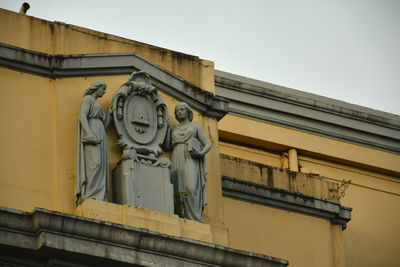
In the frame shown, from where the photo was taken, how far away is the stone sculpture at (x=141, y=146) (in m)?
25.6

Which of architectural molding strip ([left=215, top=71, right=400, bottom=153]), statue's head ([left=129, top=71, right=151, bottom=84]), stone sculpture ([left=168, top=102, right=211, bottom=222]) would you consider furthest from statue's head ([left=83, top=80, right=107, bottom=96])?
architectural molding strip ([left=215, top=71, right=400, bottom=153])

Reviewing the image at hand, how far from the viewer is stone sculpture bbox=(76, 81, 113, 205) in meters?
25.1

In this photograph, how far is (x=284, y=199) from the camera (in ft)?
98.2

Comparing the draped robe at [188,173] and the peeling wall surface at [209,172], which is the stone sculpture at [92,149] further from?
the draped robe at [188,173]

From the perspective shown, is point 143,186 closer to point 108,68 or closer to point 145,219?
point 145,219

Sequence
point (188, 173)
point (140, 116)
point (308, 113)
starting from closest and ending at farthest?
point (140, 116), point (188, 173), point (308, 113)

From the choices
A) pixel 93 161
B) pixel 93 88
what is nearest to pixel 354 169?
pixel 93 88

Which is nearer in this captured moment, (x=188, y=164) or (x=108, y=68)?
(x=188, y=164)

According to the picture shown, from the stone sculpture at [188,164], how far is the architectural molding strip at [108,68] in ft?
1.85

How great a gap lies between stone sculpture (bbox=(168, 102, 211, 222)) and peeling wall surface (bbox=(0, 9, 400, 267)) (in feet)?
1.03

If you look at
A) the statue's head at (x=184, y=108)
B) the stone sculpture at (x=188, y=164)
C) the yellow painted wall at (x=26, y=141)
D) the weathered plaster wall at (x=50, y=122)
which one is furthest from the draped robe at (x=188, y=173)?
the yellow painted wall at (x=26, y=141)

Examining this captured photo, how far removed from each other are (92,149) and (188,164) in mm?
1844

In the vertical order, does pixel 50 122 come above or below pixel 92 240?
above

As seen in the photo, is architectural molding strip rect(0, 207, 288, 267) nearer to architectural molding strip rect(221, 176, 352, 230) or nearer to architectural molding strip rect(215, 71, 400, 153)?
architectural molding strip rect(221, 176, 352, 230)
